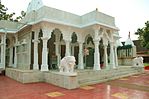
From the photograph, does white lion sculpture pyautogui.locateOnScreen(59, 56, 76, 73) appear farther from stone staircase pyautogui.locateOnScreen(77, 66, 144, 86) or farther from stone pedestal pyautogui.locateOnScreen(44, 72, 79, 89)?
stone staircase pyautogui.locateOnScreen(77, 66, 144, 86)

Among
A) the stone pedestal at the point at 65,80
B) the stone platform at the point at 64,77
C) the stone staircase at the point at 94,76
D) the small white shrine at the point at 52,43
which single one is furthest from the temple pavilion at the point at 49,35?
the stone pedestal at the point at 65,80

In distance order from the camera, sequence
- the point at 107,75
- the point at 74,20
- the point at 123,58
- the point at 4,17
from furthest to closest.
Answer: the point at 4,17 → the point at 123,58 → the point at 74,20 → the point at 107,75

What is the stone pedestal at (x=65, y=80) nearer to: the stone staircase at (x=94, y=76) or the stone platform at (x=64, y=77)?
the stone platform at (x=64, y=77)

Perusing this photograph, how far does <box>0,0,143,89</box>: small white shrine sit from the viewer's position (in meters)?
8.42

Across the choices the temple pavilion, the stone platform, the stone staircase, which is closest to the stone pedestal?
the stone platform

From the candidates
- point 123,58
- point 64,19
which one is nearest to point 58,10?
point 64,19

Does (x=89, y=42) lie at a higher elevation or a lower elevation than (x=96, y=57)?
higher

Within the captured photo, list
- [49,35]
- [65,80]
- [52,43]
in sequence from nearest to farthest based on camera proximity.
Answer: [65,80] < [49,35] < [52,43]

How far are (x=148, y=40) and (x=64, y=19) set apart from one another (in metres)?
13.7

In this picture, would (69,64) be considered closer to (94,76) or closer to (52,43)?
(94,76)

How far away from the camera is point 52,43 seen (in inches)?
494

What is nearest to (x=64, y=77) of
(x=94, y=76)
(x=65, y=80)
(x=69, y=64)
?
(x=65, y=80)

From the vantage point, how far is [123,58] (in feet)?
61.4

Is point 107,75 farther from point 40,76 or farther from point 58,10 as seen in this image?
point 58,10
